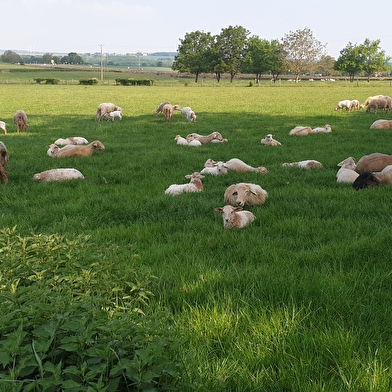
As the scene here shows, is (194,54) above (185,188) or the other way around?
above

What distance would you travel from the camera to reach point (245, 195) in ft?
22.8

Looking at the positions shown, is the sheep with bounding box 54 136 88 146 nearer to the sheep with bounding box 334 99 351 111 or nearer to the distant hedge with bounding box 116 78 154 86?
the sheep with bounding box 334 99 351 111

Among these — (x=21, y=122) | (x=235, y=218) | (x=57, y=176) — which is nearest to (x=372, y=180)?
(x=235, y=218)

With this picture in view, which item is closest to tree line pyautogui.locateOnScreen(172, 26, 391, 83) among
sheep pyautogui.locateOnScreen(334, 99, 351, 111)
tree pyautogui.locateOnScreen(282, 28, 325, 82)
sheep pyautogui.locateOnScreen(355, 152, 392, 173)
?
tree pyautogui.locateOnScreen(282, 28, 325, 82)

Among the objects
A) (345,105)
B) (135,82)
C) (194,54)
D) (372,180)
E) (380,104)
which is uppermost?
(194,54)

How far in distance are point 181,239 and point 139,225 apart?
91 centimetres

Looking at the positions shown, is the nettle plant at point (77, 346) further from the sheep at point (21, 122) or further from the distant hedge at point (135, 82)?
the distant hedge at point (135, 82)

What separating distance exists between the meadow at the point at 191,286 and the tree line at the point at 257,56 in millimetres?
91054

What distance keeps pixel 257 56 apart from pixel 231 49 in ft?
23.1

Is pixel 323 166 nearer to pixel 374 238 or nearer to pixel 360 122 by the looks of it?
pixel 374 238

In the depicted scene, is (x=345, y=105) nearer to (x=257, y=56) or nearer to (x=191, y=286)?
(x=191, y=286)

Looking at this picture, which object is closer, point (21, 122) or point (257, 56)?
point (21, 122)

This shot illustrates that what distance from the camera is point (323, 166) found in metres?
10.3

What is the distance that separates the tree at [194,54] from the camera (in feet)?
313
